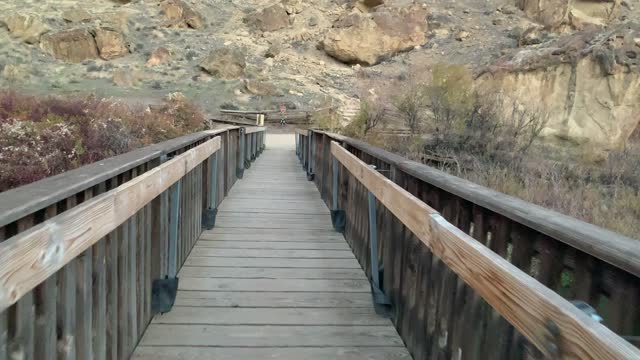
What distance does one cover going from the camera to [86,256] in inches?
91.8

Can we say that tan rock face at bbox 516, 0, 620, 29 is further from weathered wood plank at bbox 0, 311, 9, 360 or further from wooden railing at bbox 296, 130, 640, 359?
weathered wood plank at bbox 0, 311, 9, 360

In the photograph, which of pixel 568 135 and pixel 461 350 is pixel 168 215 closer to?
pixel 461 350

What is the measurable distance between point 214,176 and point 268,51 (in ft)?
146

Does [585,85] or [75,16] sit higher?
[75,16]

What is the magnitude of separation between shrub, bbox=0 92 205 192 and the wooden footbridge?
177 inches

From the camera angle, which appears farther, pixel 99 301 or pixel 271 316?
pixel 271 316

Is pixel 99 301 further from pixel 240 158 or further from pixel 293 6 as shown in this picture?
pixel 293 6

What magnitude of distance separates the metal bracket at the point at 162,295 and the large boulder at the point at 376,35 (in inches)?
1936

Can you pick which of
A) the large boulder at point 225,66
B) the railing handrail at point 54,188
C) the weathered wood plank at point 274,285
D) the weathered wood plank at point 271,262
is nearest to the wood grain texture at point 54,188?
the railing handrail at point 54,188

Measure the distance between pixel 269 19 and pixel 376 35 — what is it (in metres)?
11.8

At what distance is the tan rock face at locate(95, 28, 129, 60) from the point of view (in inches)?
1759

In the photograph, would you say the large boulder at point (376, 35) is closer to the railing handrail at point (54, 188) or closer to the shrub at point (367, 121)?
the shrub at point (367, 121)

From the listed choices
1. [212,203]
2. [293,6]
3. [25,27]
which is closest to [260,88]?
[25,27]

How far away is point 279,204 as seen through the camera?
8.30 metres
